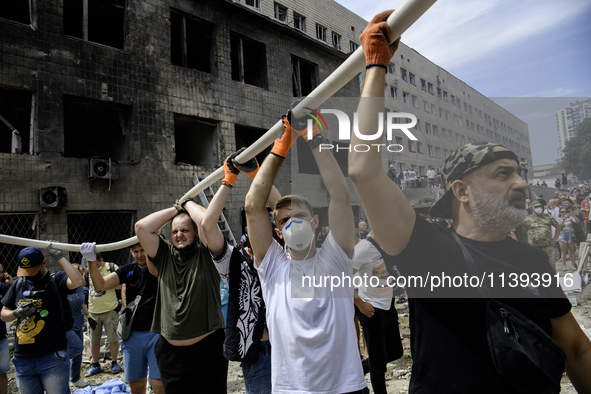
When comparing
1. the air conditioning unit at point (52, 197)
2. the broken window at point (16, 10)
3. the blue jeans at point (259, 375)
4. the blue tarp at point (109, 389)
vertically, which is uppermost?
the broken window at point (16, 10)

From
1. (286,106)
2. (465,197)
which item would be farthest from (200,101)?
(465,197)

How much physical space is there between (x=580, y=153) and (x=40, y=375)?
465 centimetres

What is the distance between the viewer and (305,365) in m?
1.93

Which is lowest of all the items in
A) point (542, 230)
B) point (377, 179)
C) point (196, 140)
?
point (542, 230)

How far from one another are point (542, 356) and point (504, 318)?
17cm

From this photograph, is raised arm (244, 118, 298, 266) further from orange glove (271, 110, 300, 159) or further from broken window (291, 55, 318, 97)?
broken window (291, 55, 318, 97)

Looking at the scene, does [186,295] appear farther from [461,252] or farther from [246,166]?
[461,252]

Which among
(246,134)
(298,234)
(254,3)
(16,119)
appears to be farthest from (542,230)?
(254,3)

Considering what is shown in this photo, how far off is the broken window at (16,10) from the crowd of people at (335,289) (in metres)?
9.25

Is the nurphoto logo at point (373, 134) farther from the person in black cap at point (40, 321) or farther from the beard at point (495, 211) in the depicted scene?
the person in black cap at point (40, 321)

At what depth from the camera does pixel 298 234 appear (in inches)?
80.8

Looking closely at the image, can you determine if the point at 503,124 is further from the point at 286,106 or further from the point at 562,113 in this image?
the point at 286,106

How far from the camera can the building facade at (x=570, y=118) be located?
5.09 feet

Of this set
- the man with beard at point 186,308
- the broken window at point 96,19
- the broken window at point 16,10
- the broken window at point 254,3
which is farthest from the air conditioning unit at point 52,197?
the broken window at point 254,3
